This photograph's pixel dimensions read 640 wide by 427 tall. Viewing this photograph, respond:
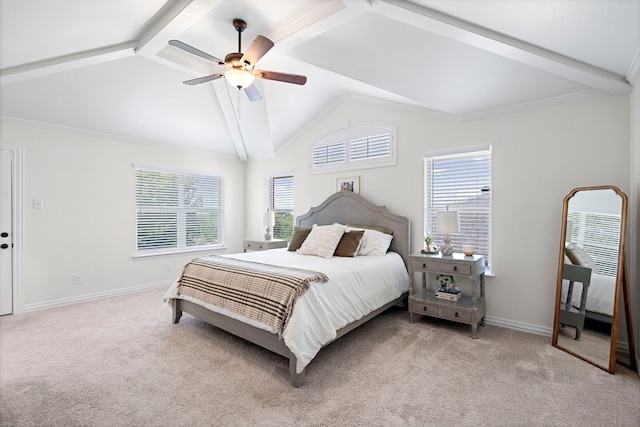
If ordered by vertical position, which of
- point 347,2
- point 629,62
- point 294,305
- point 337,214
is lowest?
point 294,305

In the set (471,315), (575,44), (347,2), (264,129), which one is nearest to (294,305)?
(471,315)

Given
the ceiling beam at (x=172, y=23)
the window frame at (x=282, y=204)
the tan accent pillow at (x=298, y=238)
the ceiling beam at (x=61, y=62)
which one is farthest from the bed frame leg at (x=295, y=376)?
the window frame at (x=282, y=204)

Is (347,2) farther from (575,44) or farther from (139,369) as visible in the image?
(139,369)

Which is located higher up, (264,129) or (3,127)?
(264,129)

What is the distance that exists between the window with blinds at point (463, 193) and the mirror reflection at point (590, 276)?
0.79m

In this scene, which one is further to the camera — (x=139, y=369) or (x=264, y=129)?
(x=264, y=129)

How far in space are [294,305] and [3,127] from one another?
422 cm

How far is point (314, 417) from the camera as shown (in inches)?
73.7

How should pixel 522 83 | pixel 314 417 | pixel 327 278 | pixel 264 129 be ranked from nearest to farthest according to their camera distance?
pixel 314 417 → pixel 327 278 → pixel 522 83 → pixel 264 129

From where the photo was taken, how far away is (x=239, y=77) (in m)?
2.63

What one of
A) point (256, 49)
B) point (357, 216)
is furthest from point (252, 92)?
point (357, 216)

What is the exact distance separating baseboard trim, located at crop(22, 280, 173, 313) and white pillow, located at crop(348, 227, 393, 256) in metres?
3.48

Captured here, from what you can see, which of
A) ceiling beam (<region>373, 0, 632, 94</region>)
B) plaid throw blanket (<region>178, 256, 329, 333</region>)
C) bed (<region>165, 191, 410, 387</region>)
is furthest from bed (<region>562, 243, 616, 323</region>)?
plaid throw blanket (<region>178, 256, 329, 333</region>)

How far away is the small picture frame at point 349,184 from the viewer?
14.9ft
